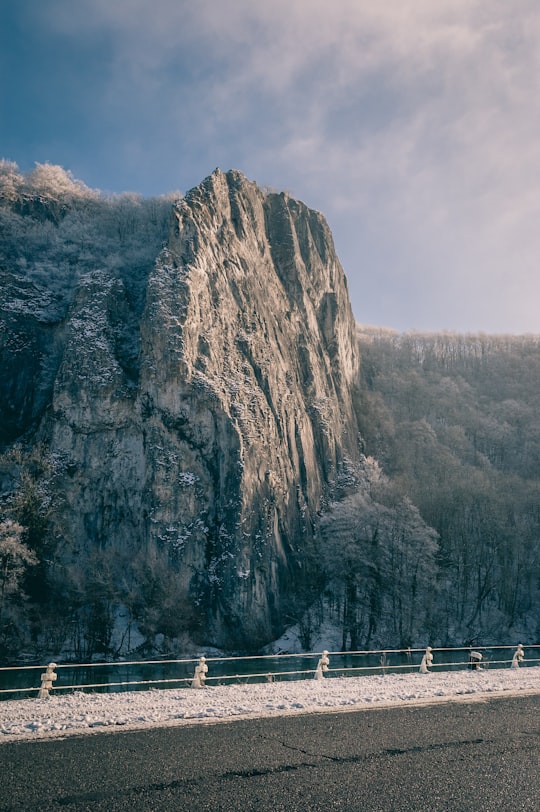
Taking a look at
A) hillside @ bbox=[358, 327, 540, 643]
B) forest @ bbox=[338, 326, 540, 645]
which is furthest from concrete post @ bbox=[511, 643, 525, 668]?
hillside @ bbox=[358, 327, 540, 643]

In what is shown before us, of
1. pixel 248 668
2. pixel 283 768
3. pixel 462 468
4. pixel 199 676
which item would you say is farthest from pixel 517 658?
pixel 462 468

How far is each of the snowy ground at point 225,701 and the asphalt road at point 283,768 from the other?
828mm

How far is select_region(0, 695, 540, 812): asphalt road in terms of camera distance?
7.58 meters

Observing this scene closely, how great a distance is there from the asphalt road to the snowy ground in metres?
0.83

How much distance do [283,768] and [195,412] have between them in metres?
46.1

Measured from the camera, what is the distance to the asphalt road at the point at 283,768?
24.9ft

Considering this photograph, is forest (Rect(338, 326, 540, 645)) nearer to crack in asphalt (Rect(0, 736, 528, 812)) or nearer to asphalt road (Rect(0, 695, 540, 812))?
asphalt road (Rect(0, 695, 540, 812))

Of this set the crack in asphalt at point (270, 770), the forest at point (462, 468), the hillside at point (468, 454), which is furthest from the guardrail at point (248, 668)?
the hillside at point (468, 454)

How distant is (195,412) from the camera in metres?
54.2

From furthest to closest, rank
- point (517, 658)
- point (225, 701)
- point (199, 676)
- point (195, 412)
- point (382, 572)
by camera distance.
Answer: point (195, 412) → point (382, 572) → point (517, 658) → point (199, 676) → point (225, 701)

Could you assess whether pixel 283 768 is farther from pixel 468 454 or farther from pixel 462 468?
pixel 468 454

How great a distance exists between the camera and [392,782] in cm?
848

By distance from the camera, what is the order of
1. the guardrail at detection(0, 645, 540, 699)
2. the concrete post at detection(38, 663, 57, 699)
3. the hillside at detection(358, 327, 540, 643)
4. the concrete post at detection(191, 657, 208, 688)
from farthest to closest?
the hillside at detection(358, 327, 540, 643) → the guardrail at detection(0, 645, 540, 699) → the concrete post at detection(191, 657, 208, 688) → the concrete post at detection(38, 663, 57, 699)

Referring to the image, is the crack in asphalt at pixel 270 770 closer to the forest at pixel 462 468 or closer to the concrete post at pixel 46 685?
the concrete post at pixel 46 685
